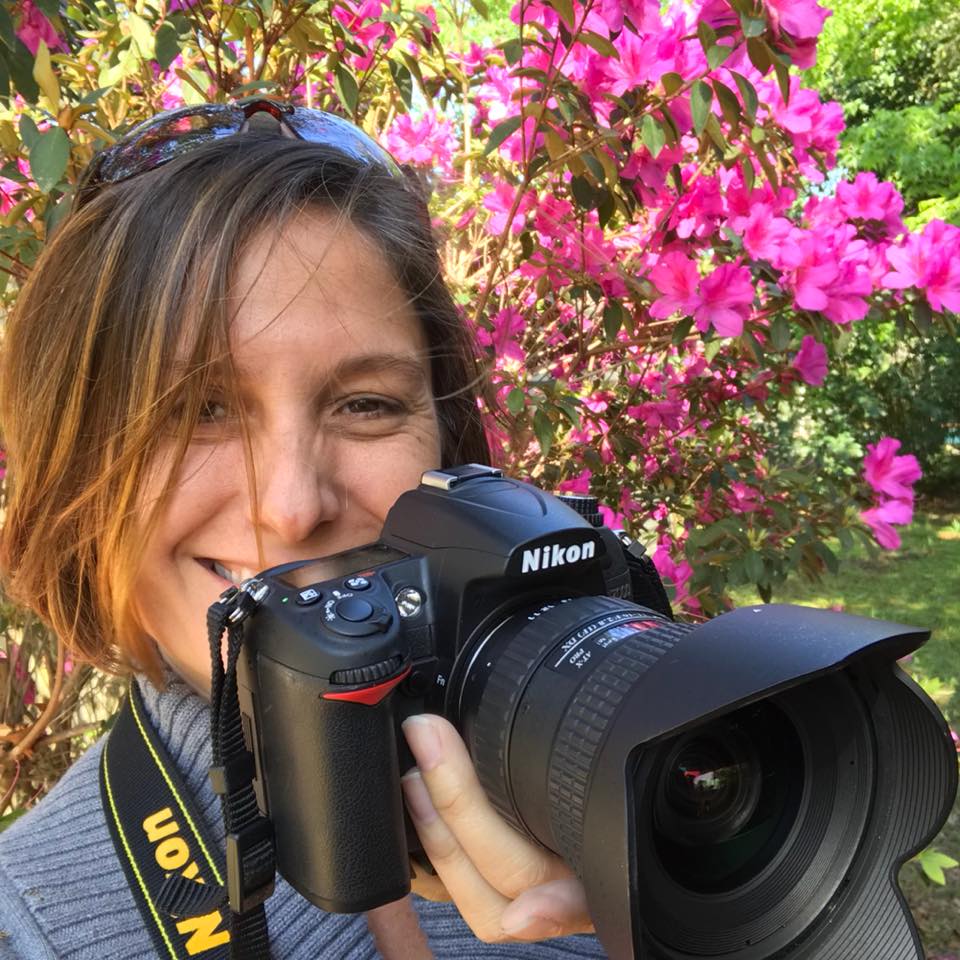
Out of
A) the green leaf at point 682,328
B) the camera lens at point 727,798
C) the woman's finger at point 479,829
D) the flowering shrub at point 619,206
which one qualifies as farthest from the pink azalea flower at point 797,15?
the woman's finger at point 479,829

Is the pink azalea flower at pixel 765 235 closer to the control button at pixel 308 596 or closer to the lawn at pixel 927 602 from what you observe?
the control button at pixel 308 596

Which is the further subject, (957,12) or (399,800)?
(957,12)

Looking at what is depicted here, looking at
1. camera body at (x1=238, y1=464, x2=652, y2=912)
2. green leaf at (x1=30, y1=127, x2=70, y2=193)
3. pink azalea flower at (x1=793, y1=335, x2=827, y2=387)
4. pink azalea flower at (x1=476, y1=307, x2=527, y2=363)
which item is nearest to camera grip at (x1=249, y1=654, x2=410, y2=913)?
camera body at (x1=238, y1=464, x2=652, y2=912)

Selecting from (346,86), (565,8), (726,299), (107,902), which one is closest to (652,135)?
(565,8)

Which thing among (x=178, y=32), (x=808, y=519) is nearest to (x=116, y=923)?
(x=178, y=32)

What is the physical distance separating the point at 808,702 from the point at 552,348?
108 cm

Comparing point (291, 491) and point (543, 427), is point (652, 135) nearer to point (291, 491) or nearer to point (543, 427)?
point (543, 427)

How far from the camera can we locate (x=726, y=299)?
1.27 metres

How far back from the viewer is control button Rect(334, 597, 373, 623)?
2.17ft

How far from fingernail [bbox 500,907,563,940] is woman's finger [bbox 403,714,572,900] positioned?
2cm

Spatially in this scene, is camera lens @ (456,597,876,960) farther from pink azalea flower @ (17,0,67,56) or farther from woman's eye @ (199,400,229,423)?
pink azalea flower @ (17,0,67,56)

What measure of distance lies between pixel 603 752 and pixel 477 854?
0.17 m

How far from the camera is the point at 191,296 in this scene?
31.2 inches

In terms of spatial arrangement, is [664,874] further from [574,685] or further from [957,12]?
[957,12]
